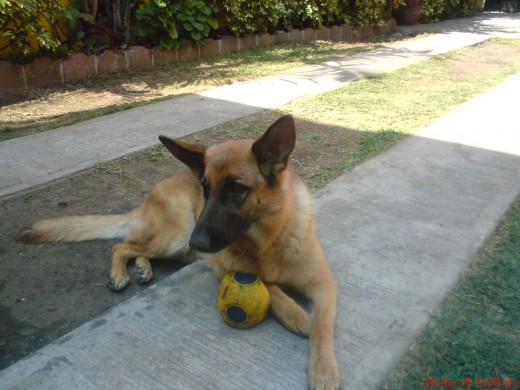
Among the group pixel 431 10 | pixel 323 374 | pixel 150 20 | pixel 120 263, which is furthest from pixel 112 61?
pixel 431 10

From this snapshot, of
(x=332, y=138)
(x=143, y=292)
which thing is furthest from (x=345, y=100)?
(x=143, y=292)

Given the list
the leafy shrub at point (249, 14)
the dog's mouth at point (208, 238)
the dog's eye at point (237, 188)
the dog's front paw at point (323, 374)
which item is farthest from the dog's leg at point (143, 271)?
the leafy shrub at point (249, 14)

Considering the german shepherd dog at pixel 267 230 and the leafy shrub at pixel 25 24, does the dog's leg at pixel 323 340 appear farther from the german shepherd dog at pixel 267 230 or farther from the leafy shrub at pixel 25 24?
the leafy shrub at pixel 25 24

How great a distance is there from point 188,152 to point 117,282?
3.47 feet

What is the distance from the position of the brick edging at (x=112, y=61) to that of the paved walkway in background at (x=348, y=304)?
5.58 meters

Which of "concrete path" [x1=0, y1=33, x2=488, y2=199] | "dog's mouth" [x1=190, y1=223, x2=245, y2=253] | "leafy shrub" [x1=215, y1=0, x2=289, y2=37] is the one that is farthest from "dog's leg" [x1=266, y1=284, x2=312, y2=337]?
"leafy shrub" [x1=215, y1=0, x2=289, y2=37]

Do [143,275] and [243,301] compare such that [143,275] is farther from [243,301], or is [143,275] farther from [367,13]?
[367,13]

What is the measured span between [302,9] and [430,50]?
3.40m

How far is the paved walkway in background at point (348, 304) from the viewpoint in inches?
88.2

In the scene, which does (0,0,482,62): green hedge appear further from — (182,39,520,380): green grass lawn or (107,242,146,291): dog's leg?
(107,242,146,291): dog's leg

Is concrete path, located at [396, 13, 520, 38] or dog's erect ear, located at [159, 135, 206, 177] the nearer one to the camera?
dog's erect ear, located at [159, 135, 206, 177]

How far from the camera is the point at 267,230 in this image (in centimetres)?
262

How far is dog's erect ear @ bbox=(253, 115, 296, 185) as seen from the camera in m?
2.47

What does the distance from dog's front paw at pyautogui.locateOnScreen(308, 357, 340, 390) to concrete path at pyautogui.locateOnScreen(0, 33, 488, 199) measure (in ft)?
10.7
